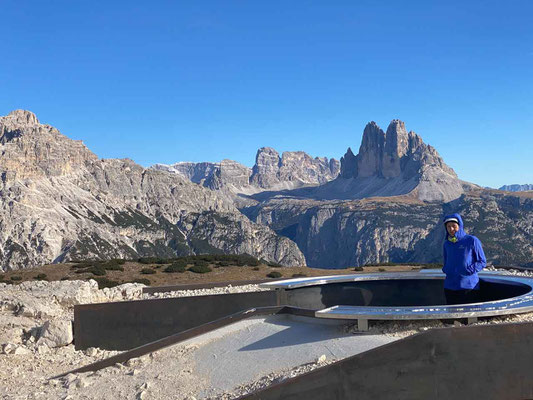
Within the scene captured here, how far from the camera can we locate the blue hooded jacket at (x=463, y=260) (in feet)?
37.6

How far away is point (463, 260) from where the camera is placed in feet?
38.0

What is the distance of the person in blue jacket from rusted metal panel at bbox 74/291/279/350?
6.21 metres

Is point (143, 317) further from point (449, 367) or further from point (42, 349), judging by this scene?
point (449, 367)

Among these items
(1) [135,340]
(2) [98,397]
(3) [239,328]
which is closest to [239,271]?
(1) [135,340]

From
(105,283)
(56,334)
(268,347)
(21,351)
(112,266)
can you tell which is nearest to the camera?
(268,347)

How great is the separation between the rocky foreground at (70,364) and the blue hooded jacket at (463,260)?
1.43m

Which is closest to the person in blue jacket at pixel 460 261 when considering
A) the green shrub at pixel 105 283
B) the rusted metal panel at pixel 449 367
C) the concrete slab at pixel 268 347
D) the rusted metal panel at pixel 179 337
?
the concrete slab at pixel 268 347

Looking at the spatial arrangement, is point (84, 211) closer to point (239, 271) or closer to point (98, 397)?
point (239, 271)

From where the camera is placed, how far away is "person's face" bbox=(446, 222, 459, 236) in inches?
457

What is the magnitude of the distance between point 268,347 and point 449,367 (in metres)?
3.99

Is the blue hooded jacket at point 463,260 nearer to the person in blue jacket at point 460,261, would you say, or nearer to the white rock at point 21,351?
the person in blue jacket at point 460,261

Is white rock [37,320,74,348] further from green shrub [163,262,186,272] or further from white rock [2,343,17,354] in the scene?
green shrub [163,262,186,272]

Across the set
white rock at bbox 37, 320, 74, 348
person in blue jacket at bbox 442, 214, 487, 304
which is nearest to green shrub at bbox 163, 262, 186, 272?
white rock at bbox 37, 320, 74, 348

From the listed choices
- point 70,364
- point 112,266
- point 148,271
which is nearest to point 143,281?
point 148,271
